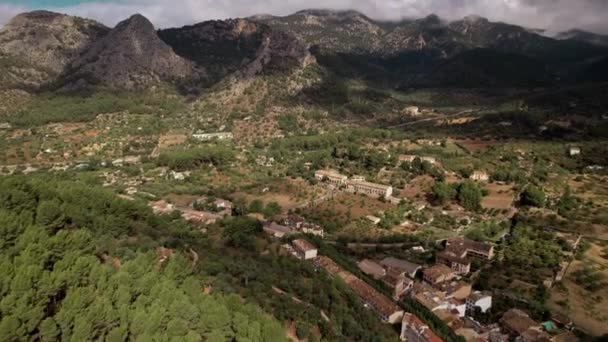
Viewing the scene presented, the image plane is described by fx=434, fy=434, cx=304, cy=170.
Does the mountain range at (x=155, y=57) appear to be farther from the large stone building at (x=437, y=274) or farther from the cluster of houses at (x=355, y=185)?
the large stone building at (x=437, y=274)

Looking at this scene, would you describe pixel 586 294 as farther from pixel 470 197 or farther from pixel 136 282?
pixel 136 282

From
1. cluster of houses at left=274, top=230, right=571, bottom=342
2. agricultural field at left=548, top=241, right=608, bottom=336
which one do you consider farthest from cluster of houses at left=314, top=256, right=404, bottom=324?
agricultural field at left=548, top=241, right=608, bottom=336

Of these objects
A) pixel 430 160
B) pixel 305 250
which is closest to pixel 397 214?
pixel 305 250

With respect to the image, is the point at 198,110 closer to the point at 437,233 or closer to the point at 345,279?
the point at 437,233

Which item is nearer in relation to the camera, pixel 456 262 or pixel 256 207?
pixel 456 262

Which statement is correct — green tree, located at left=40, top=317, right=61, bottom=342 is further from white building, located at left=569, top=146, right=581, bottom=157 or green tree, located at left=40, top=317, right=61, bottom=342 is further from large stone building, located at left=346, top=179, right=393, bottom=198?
white building, located at left=569, top=146, right=581, bottom=157

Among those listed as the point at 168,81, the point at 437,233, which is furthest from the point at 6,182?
the point at 168,81

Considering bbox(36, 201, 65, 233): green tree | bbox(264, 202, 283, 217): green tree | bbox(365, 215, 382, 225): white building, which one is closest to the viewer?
bbox(36, 201, 65, 233): green tree

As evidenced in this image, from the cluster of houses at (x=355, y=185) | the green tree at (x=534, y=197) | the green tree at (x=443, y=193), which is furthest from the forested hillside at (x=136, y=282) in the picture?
the green tree at (x=534, y=197)
